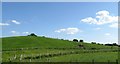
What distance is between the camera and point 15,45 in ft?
348

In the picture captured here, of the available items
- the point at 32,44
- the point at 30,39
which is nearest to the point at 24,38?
the point at 30,39

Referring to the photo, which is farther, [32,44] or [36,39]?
[36,39]

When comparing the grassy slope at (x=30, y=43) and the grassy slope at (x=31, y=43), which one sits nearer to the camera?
the grassy slope at (x=31, y=43)

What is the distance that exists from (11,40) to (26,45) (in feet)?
33.3

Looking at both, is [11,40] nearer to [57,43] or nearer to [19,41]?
[19,41]

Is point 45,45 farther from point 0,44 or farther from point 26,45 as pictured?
point 0,44

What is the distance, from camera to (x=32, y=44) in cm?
11038

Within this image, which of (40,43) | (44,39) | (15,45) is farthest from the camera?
(44,39)

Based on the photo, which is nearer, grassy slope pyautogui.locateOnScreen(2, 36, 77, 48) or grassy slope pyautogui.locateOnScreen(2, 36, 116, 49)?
grassy slope pyautogui.locateOnScreen(2, 36, 116, 49)

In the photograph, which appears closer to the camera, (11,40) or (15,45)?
(15,45)

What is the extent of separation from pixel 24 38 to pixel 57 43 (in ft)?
42.7

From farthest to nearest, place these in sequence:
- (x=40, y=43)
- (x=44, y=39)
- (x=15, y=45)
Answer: (x=44, y=39) → (x=40, y=43) → (x=15, y=45)

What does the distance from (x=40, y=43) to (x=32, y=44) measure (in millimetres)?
4088

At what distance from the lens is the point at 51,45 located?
11012cm
